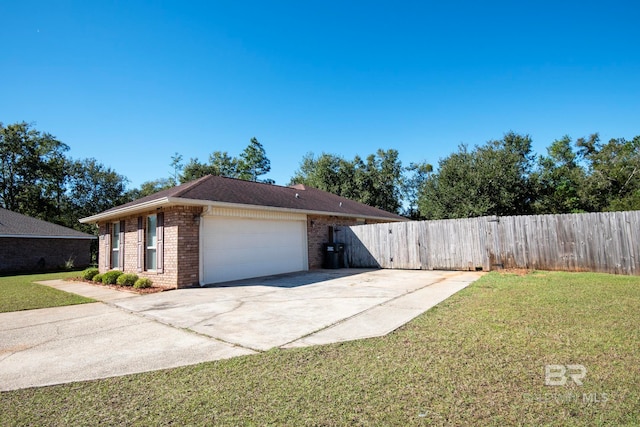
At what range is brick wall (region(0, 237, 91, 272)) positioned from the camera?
19328mm

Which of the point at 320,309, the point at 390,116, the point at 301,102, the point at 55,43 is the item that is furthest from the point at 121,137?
the point at 320,309

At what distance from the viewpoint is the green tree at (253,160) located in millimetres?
36750

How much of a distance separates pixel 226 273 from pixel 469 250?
8.82 m

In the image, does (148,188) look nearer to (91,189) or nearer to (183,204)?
(91,189)

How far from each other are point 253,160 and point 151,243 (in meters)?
27.1

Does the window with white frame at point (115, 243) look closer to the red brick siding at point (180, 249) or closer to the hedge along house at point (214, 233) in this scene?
the hedge along house at point (214, 233)

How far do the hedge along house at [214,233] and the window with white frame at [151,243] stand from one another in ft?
0.11

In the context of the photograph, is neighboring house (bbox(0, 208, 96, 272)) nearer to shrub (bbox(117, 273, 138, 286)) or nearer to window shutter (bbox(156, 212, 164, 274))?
shrub (bbox(117, 273, 138, 286))

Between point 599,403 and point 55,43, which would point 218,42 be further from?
point 599,403

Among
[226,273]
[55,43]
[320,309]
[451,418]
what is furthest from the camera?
[226,273]

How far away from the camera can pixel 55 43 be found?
9695 millimetres

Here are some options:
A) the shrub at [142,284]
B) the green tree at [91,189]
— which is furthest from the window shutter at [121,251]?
the green tree at [91,189]

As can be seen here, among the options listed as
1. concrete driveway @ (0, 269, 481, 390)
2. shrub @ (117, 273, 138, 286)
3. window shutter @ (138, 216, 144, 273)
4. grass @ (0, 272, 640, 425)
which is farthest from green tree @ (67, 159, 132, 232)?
grass @ (0, 272, 640, 425)

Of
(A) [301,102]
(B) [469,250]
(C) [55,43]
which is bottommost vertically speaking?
(B) [469,250]
